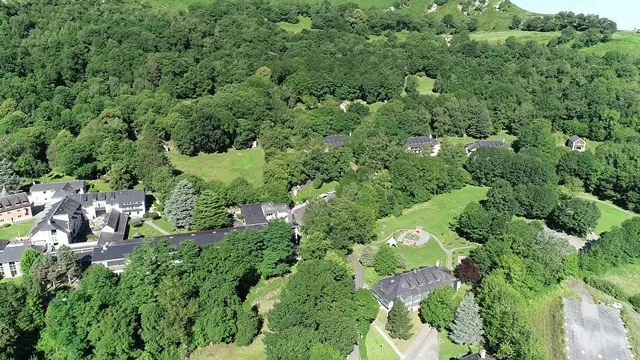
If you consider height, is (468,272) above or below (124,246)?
below

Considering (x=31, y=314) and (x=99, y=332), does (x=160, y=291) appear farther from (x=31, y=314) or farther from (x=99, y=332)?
(x=31, y=314)

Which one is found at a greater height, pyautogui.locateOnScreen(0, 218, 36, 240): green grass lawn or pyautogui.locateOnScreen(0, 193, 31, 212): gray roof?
pyautogui.locateOnScreen(0, 193, 31, 212): gray roof

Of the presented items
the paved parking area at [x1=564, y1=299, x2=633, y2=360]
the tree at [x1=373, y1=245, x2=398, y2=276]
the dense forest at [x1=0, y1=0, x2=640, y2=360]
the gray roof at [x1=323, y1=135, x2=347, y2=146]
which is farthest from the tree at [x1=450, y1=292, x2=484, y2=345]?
the gray roof at [x1=323, y1=135, x2=347, y2=146]

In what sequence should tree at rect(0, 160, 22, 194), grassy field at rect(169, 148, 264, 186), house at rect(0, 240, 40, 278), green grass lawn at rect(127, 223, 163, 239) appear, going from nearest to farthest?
house at rect(0, 240, 40, 278)
green grass lawn at rect(127, 223, 163, 239)
tree at rect(0, 160, 22, 194)
grassy field at rect(169, 148, 264, 186)

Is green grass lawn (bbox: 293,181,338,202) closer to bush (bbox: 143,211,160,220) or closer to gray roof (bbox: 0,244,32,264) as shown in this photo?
bush (bbox: 143,211,160,220)

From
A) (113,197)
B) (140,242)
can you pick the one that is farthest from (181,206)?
(113,197)

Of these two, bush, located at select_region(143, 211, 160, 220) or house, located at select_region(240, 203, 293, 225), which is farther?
bush, located at select_region(143, 211, 160, 220)

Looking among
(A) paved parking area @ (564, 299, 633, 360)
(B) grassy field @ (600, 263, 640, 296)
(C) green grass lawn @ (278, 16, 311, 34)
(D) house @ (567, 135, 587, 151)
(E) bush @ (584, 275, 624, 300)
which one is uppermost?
(C) green grass lawn @ (278, 16, 311, 34)

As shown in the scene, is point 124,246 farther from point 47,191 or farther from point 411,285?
point 411,285
